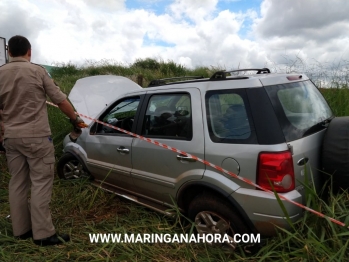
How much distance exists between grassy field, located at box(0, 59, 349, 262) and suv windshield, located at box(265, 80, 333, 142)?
55 cm

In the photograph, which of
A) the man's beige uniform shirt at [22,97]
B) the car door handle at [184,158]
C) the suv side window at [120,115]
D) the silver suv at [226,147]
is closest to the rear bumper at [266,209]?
the silver suv at [226,147]

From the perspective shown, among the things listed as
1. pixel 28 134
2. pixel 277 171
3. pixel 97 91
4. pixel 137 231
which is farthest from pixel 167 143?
pixel 97 91

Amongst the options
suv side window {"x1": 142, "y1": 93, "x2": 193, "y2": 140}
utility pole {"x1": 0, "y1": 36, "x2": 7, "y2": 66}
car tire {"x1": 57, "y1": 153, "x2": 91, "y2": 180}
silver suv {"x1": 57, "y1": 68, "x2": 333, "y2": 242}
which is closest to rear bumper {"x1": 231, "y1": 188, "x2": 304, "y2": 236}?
silver suv {"x1": 57, "y1": 68, "x2": 333, "y2": 242}

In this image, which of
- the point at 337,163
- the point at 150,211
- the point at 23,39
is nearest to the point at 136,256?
the point at 150,211

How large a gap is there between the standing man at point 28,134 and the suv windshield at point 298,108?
6.83 ft

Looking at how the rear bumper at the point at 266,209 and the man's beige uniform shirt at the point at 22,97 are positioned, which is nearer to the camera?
the rear bumper at the point at 266,209

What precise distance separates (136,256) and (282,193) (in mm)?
1377

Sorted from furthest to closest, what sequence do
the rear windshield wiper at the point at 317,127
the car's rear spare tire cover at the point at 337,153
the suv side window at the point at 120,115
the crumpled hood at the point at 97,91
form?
1. the crumpled hood at the point at 97,91
2. the suv side window at the point at 120,115
3. the rear windshield wiper at the point at 317,127
4. the car's rear spare tire cover at the point at 337,153

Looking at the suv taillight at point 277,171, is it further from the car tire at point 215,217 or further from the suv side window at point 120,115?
the suv side window at point 120,115

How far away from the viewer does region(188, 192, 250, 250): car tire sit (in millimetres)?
2584

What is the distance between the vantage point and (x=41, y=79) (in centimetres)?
304

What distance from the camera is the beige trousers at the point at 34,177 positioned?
303 centimetres

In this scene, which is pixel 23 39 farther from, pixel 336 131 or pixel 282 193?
pixel 336 131

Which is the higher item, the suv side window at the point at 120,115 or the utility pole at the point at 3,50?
the utility pole at the point at 3,50
